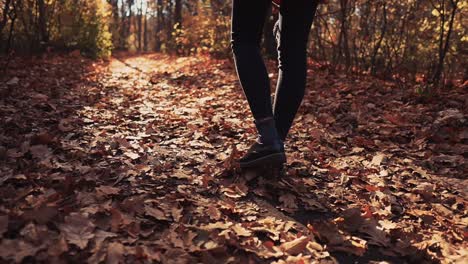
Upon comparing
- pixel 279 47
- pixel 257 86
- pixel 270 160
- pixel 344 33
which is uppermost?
pixel 344 33

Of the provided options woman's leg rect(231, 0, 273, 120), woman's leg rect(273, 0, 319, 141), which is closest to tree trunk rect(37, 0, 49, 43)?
woman's leg rect(231, 0, 273, 120)

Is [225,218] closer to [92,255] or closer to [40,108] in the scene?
[92,255]

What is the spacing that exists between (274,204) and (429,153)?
64.6 inches

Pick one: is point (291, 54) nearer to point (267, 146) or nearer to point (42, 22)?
point (267, 146)

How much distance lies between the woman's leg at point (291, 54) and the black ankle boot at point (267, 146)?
0.15 metres

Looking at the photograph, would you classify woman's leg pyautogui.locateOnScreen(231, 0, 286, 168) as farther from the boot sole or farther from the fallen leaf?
the fallen leaf

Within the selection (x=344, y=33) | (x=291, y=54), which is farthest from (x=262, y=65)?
(x=344, y=33)

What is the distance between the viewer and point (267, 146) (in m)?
2.21

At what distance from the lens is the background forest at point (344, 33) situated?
264 inches

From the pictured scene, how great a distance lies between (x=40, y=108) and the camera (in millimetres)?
3896

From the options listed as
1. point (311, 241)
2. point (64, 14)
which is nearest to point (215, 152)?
point (311, 241)

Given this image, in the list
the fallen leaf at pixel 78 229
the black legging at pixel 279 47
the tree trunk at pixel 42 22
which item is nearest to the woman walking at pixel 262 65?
the black legging at pixel 279 47

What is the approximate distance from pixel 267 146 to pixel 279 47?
0.59m

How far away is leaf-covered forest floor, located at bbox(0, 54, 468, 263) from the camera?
63.2 inches
